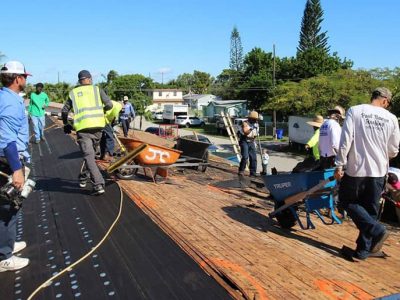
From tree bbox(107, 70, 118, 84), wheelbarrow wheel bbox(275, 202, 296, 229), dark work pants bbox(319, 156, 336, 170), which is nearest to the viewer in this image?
wheelbarrow wheel bbox(275, 202, 296, 229)

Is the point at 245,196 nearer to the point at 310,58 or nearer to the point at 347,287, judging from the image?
the point at 347,287

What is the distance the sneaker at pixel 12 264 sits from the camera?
3.55 metres

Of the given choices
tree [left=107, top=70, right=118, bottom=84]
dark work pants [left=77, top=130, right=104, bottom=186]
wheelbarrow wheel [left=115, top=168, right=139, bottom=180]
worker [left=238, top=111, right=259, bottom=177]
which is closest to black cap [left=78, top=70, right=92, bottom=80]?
dark work pants [left=77, top=130, right=104, bottom=186]

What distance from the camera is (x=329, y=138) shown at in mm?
5855

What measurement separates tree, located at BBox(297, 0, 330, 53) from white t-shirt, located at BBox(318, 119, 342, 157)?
204ft

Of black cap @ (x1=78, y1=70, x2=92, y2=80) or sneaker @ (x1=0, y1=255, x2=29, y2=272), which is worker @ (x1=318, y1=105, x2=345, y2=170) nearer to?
black cap @ (x1=78, y1=70, x2=92, y2=80)

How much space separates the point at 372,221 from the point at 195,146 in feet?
21.0

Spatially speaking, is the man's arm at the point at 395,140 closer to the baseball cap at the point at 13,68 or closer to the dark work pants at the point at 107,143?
the baseball cap at the point at 13,68

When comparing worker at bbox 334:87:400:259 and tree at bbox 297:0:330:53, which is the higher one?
tree at bbox 297:0:330:53

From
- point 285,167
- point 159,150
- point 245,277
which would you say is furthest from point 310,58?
point 245,277

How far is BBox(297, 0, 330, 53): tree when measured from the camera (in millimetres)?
65062

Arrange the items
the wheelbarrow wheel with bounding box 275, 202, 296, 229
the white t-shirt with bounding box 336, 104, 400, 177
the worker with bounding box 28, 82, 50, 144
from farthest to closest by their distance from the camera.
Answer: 1. the worker with bounding box 28, 82, 50, 144
2. the wheelbarrow wheel with bounding box 275, 202, 296, 229
3. the white t-shirt with bounding box 336, 104, 400, 177

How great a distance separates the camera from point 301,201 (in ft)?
15.8

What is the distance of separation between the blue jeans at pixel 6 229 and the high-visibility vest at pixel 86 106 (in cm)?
229
